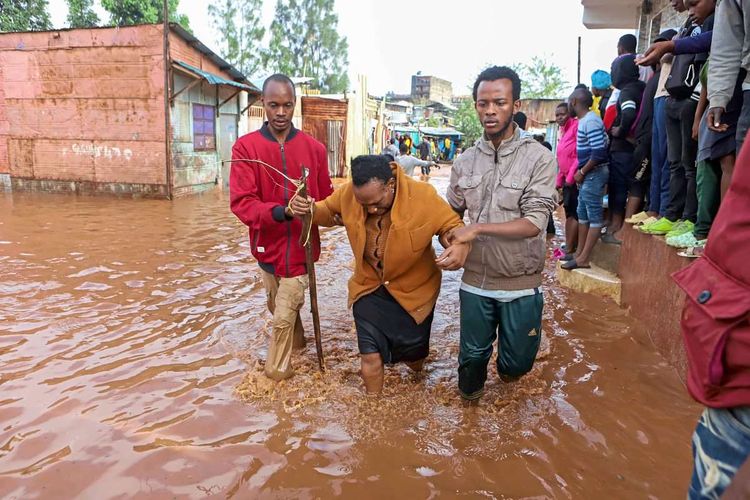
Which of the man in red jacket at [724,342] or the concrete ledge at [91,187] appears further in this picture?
the concrete ledge at [91,187]

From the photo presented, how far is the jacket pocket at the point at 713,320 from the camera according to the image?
1166 mm

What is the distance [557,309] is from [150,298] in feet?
13.3

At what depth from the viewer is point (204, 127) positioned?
15.0m

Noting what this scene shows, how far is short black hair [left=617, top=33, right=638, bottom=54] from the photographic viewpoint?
5.61m

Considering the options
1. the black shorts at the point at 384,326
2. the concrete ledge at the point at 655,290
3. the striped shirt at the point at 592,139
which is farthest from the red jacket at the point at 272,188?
the striped shirt at the point at 592,139

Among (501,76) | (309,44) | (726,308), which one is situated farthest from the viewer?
(309,44)

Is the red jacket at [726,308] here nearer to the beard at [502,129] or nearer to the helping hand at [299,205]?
the beard at [502,129]

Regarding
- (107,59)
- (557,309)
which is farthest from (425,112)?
(557,309)

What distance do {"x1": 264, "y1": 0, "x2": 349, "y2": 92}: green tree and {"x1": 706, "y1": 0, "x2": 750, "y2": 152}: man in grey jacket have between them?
46947 millimetres

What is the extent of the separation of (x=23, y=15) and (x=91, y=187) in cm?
1300

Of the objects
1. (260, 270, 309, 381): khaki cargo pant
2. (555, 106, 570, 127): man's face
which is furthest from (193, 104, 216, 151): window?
(260, 270, 309, 381): khaki cargo pant

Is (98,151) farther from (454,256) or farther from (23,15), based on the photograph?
(454,256)

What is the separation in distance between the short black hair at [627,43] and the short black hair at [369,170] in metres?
3.95

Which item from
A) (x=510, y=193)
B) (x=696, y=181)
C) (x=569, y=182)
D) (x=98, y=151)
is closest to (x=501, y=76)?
(x=510, y=193)
